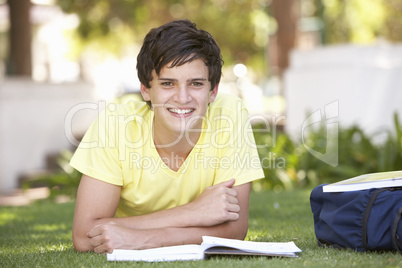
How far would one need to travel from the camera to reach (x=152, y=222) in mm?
3137

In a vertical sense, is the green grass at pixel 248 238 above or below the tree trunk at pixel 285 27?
below

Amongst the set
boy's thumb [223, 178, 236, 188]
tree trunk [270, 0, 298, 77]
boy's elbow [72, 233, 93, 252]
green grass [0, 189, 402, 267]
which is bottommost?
green grass [0, 189, 402, 267]

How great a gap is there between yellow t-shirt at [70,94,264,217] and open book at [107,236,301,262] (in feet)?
1.73

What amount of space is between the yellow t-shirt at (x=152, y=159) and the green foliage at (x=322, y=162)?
351cm

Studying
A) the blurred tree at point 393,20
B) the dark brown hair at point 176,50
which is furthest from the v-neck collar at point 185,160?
the blurred tree at point 393,20

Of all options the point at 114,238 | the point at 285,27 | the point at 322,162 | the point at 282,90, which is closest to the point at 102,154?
the point at 114,238

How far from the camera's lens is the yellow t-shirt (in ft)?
10.9

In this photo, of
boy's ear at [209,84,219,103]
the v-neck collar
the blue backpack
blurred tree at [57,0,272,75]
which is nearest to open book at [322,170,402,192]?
the blue backpack

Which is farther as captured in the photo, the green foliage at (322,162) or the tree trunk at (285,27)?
the tree trunk at (285,27)

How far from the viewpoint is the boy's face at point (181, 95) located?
3260 millimetres

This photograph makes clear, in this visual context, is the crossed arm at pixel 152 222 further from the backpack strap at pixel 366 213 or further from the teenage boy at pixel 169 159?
the backpack strap at pixel 366 213

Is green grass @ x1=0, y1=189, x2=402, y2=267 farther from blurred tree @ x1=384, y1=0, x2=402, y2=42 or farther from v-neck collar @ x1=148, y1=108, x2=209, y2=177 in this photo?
blurred tree @ x1=384, y1=0, x2=402, y2=42

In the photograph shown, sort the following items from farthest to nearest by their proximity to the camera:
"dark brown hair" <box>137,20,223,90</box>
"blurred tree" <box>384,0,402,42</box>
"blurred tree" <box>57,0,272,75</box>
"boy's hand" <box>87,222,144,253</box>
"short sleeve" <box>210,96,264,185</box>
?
"blurred tree" <box>384,0,402,42</box> < "blurred tree" <box>57,0,272,75</box> < "short sleeve" <box>210,96,264,185</box> < "dark brown hair" <box>137,20,223,90</box> < "boy's hand" <box>87,222,144,253</box>

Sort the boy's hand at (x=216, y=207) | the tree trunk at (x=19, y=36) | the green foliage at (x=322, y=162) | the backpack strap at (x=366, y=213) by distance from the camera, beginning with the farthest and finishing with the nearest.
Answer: the tree trunk at (x=19, y=36)
the green foliage at (x=322, y=162)
the boy's hand at (x=216, y=207)
the backpack strap at (x=366, y=213)
